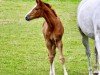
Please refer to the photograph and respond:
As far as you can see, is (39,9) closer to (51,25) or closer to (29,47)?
(51,25)

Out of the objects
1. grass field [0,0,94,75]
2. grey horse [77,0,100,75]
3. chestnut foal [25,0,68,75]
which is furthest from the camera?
grass field [0,0,94,75]

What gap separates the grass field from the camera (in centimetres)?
913

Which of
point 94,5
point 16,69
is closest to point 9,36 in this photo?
point 16,69

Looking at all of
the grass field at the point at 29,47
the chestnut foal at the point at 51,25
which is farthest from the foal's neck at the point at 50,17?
the grass field at the point at 29,47

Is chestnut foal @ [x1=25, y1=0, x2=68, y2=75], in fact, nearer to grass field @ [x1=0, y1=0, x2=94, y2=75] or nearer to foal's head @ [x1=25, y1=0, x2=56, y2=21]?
foal's head @ [x1=25, y1=0, x2=56, y2=21]

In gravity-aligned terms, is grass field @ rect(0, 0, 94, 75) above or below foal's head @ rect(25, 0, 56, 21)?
below

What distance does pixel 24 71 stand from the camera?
8.91m

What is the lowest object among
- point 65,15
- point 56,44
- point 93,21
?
point 65,15

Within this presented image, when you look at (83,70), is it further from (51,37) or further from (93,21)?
(93,21)

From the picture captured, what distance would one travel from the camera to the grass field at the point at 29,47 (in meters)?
9.13

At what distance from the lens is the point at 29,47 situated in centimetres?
1136

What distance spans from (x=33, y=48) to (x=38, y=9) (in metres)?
3.42

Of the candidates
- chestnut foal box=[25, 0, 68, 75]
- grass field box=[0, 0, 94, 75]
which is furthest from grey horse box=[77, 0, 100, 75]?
grass field box=[0, 0, 94, 75]

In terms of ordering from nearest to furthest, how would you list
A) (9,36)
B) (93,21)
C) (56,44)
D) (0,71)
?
(93,21) → (56,44) → (0,71) → (9,36)
